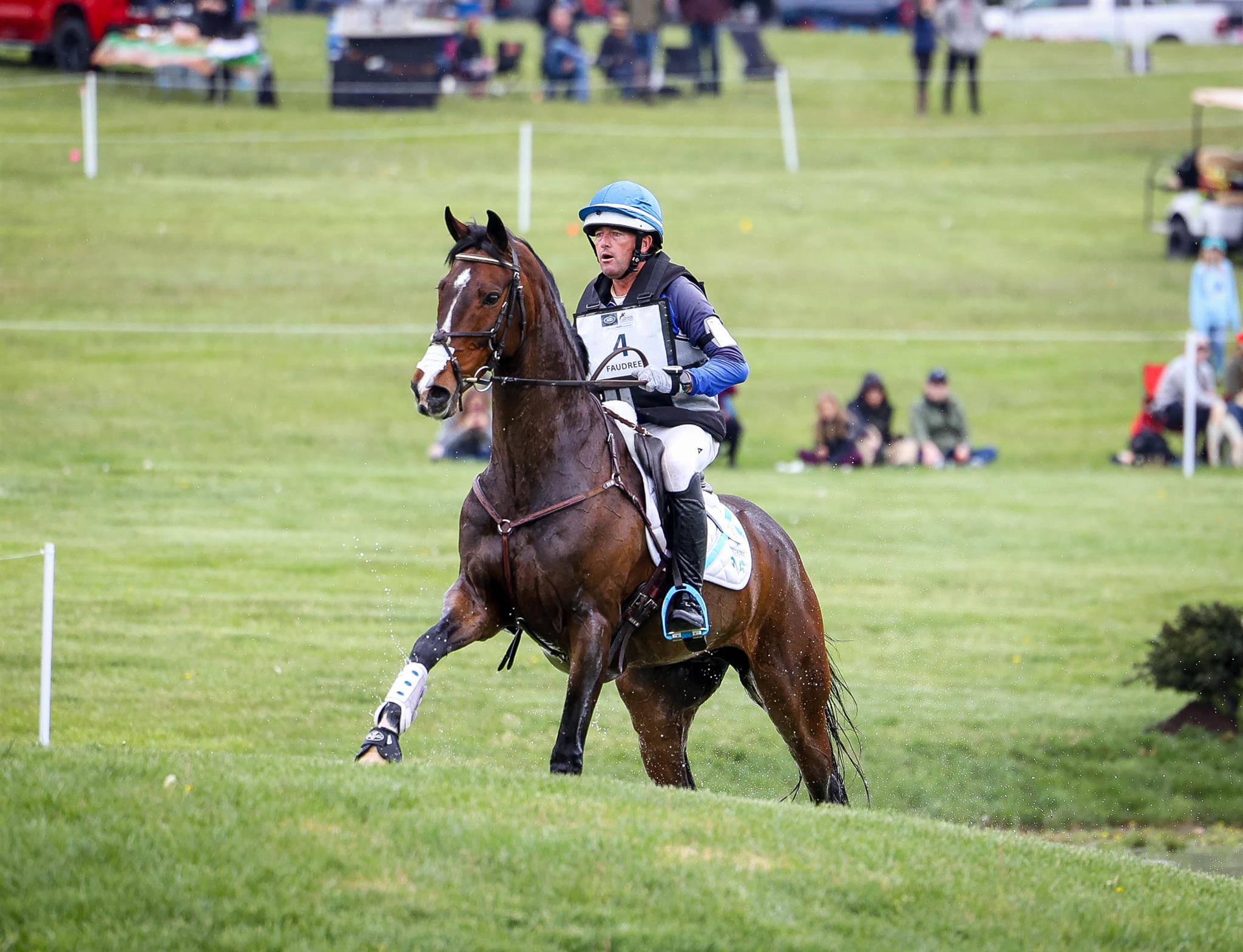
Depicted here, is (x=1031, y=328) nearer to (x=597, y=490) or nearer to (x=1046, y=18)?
(x=597, y=490)

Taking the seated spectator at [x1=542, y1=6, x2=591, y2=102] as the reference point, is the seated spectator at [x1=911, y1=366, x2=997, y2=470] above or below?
below

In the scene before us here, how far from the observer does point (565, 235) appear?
Answer: 96.3 feet

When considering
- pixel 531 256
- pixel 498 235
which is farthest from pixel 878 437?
pixel 498 235

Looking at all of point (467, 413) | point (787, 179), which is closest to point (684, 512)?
point (467, 413)

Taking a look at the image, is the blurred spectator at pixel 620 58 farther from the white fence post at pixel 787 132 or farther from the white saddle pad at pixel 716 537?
the white saddle pad at pixel 716 537

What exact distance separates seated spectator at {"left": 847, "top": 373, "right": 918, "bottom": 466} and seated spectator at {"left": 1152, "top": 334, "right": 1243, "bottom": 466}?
137 inches

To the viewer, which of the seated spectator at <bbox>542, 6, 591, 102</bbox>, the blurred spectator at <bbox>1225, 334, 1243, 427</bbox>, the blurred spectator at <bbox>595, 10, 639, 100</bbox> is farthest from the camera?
the blurred spectator at <bbox>595, 10, 639, 100</bbox>

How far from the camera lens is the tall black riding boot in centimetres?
785

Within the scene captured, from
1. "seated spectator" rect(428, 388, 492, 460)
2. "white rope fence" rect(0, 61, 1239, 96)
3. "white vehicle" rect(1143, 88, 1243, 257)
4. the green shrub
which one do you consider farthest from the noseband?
"white vehicle" rect(1143, 88, 1243, 257)

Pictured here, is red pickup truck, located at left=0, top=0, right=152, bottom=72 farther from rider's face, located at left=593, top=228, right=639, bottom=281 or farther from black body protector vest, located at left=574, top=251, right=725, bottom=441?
rider's face, located at left=593, top=228, right=639, bottom=281

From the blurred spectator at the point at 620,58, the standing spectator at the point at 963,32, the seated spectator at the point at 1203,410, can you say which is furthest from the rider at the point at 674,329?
the standing spectator at the point at 963,32

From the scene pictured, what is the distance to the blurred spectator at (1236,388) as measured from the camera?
70.6ft

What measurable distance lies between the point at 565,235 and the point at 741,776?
738 inches

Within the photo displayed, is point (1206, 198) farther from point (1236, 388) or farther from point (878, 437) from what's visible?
point (878, 437)
